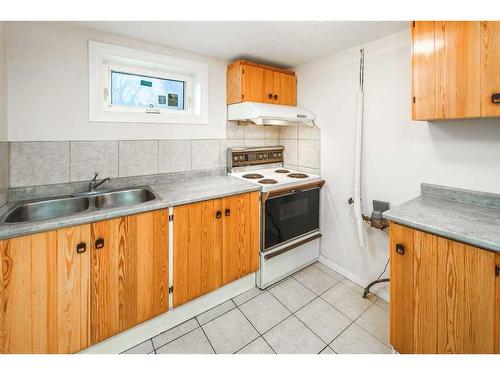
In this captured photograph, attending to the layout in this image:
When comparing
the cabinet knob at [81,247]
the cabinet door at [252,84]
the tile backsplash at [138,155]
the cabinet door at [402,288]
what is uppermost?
the cabinet door at [252,84]

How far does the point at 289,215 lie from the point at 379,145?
3.17 feet

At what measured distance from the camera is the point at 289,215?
7.36 feet

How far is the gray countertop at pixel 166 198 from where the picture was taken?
3.79ft

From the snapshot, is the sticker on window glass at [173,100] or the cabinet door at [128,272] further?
the sticker on window glass at [173,100]

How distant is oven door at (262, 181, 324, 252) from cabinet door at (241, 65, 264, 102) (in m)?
0.97

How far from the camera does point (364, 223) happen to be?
7.10 feet

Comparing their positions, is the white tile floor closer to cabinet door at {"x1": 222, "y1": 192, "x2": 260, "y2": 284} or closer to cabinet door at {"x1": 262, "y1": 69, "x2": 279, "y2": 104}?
cabinet door at {"x1": 222, "y1": 192, "x2": 260, "y2": 284}

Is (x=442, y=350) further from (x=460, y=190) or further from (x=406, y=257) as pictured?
(x=460, y=190)

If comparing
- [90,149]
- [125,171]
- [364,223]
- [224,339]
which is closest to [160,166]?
[125,171]

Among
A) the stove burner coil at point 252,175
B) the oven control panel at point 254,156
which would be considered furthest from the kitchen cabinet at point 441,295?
the oven control panel at point 254,156

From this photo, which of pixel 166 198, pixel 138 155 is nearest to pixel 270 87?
pixel 138 155

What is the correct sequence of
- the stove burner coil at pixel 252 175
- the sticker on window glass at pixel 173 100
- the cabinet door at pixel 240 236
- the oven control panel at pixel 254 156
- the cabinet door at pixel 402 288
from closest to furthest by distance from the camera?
the cabinet door at pixel 402 288, the cabinet door at pixel 240 236, the sticker on window glass at pixel 173 100, the stove burner coil at pixel 252 175, the oven control panel at pixel 254 156

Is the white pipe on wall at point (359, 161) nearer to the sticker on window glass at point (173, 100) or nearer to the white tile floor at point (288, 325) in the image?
the white tile floor at point (288, 325)

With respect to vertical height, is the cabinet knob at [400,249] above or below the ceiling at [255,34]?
below
